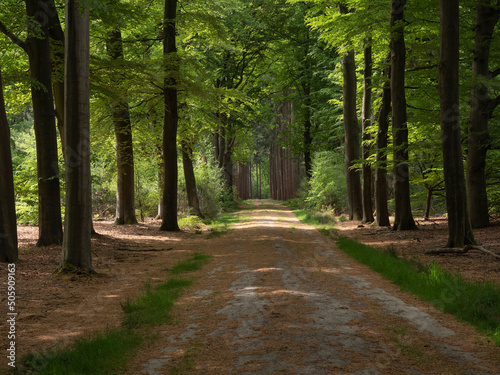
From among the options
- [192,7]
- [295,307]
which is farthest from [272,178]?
[295,307]

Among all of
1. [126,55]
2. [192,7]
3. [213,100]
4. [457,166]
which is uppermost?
[192,7]

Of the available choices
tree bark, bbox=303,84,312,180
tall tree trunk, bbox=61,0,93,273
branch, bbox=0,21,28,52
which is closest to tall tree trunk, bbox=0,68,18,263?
tall tree trunk, bbox=61,0,93,273

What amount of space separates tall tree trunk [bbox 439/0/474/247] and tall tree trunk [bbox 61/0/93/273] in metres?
7.77

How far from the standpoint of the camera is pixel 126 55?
744 inches

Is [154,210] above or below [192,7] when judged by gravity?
below

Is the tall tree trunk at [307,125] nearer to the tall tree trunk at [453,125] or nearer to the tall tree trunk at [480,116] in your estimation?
the tall tree trunk at [480,116]

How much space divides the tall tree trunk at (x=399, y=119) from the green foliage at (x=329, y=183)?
10968mm

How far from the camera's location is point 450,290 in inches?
261

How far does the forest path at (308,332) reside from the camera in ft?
13.5

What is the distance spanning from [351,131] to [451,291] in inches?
600

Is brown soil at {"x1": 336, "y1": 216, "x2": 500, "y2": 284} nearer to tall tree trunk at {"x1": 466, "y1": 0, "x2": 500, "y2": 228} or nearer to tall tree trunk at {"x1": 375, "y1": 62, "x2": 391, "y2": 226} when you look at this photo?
tall tree trunk at {"x1": 375, "y1": 62, "x2": 391, "y2": 226}

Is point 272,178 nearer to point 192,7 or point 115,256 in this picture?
point 192,7

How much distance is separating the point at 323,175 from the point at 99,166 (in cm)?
1321

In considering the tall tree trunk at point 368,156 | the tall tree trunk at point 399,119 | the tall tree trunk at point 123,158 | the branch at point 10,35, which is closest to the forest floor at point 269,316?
the tall tree trunk at point 399,119
